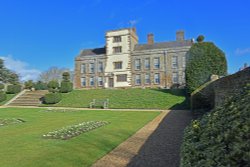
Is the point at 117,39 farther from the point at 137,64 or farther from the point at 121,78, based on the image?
the point at 121,78

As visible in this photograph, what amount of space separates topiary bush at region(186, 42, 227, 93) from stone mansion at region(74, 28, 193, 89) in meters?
20.7

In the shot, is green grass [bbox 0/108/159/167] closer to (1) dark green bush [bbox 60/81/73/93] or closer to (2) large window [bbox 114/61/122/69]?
(1) dark green bush [bbox 60/81/73/93]

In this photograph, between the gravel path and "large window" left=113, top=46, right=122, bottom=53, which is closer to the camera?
the gravel path

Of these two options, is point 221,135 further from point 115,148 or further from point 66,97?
point 66,97

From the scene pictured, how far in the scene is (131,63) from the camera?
1842 inches

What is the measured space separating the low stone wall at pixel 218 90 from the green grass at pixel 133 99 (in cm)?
790

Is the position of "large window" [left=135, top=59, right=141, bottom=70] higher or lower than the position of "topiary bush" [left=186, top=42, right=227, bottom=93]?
higher

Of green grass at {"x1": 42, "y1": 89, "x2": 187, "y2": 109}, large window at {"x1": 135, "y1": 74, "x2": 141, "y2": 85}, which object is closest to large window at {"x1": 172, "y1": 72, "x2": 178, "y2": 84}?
large window at {"x1": 135, "y1": 74, "x2": 141, "y2": 85}

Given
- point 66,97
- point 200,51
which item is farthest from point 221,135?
point 66,97

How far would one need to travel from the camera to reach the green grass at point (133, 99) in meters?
24.4

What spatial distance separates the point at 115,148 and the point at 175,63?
123ft

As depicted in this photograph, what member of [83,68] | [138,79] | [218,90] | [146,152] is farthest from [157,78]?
[146,152]

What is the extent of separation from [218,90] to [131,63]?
3790 centimetres

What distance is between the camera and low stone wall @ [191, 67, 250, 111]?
20.1 feet
